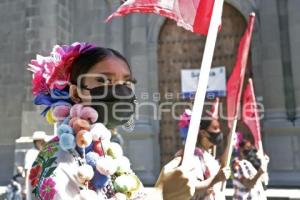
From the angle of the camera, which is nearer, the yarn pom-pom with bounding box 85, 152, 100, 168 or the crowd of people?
the crowd of people

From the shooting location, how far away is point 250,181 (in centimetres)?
490

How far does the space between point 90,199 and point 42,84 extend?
32.8 inches

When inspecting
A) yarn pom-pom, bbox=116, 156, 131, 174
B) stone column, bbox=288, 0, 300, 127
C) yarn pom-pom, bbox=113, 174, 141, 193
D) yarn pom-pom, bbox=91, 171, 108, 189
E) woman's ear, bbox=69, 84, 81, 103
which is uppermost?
stone column, bbox=288, 0, 300, 127

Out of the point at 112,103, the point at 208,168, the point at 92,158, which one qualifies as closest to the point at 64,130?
the point at 92,158

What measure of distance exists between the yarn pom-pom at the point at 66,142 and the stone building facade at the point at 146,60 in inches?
335

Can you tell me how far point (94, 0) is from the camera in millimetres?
12055

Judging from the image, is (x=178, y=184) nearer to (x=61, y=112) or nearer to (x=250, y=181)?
(x=61, y=112)

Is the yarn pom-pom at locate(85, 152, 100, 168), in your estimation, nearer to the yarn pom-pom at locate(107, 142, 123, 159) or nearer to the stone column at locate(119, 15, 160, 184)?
the yarn pom-pom at locate(107, 142, 123, 159)

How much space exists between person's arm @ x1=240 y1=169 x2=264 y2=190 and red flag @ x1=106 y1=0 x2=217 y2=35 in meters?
2.80

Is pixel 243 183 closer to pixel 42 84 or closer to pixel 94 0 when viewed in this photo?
pixel 42 84

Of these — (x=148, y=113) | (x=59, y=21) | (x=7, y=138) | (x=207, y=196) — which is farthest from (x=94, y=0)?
(x=207, y=196)

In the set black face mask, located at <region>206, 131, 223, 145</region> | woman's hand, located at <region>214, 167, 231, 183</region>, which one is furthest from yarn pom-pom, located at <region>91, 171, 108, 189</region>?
black face mask, located at <region>206, 131, 223, 145</region>

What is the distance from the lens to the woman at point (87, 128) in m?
1.57

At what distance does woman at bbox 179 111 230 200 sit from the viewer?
3.30 meters
